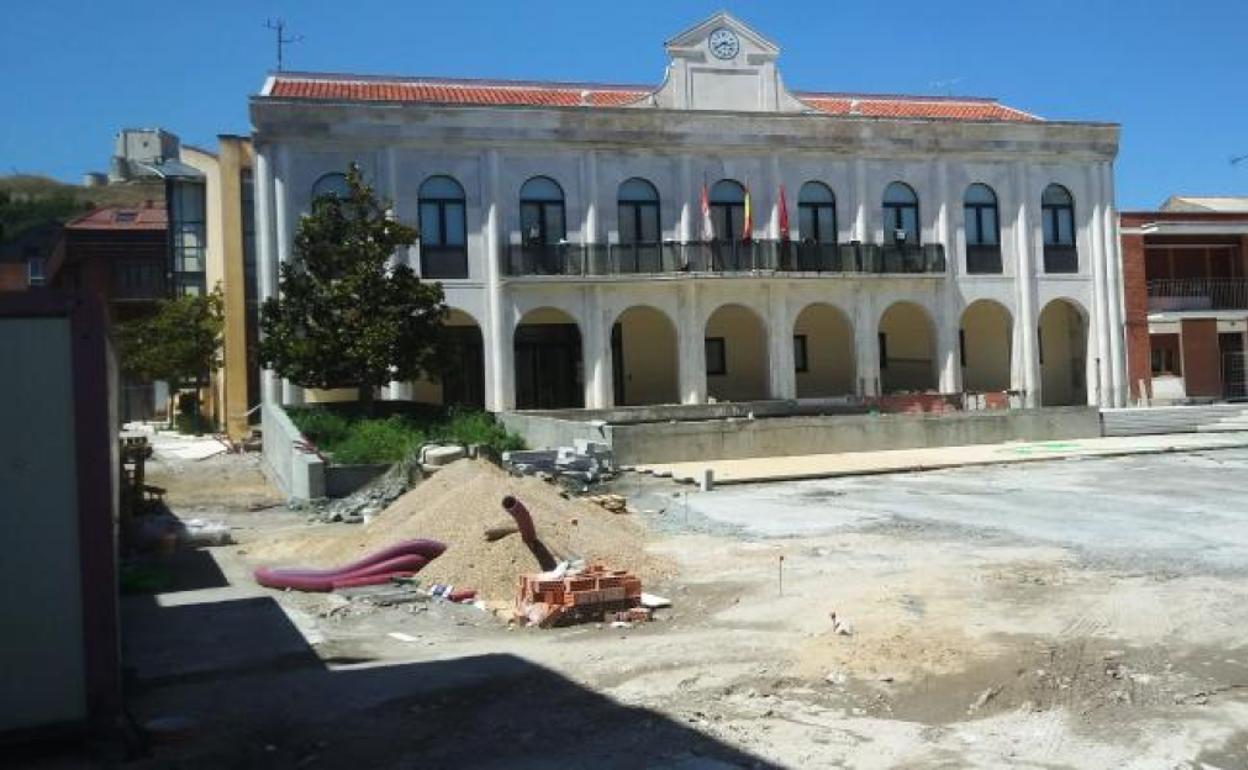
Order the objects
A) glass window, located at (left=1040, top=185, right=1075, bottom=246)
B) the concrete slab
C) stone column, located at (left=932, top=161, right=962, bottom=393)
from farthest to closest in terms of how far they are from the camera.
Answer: glass window, located at (left=1040, top=185, right=1075, bottom=246) → stone column, located at (left=932, top=161, right=962, bottom=393) → the concrete slab

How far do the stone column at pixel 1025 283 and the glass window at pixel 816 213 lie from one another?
6.46 m

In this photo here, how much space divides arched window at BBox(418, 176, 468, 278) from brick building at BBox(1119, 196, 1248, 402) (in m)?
23.1

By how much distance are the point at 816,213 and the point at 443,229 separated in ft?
39.0

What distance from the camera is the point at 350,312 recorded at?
24.8 m

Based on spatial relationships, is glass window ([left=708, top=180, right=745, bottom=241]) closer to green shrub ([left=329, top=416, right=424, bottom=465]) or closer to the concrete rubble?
green shrub ([left=329, top=416, right=424, bottom=465])

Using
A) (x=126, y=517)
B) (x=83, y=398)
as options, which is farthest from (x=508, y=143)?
(x=83, y=398)

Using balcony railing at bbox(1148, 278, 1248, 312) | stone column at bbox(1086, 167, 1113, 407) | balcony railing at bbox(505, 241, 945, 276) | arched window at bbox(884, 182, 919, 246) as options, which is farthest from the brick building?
balcony railing at bbox(505, 241, 945, 276)

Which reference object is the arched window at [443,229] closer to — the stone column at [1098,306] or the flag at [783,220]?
the flag at [783,220]

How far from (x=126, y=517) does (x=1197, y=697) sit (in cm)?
1391

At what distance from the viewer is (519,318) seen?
107ft

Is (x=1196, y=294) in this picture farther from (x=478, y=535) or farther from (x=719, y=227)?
(x=478, y=535)

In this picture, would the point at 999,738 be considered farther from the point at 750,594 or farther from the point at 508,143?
the point at 508,143

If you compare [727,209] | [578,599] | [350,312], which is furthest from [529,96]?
[578,599]

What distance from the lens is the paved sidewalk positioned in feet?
71.5
